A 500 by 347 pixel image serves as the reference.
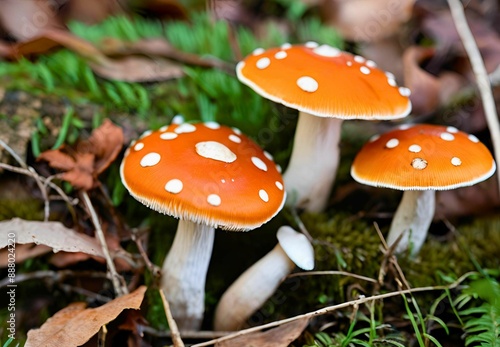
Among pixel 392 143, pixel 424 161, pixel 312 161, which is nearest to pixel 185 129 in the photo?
pixel 312 161

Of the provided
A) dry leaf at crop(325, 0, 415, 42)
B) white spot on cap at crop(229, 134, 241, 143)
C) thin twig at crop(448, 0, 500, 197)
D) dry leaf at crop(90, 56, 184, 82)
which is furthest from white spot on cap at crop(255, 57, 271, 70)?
dry leaf at crop(325, 0, 415, 42)

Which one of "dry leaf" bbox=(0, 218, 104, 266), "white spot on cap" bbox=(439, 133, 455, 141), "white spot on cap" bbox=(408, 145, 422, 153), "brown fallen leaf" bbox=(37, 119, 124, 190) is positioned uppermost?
"white spot on cap" bbox=(439, 133, 455, 141)

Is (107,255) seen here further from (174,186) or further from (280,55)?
(280,55)

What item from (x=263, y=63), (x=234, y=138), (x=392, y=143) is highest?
(x=263, y=63)

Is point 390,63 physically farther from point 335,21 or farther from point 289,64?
point 289,64

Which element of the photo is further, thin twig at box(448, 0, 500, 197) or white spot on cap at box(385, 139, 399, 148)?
thin twig at box(448, 0, 500, 197)

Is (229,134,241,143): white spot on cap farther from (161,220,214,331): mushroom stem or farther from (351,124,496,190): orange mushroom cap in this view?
(351,124,496,190): orange mushroom cap

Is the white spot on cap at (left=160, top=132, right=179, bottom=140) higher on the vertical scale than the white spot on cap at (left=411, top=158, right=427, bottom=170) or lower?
lower

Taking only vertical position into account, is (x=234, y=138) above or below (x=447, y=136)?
below
